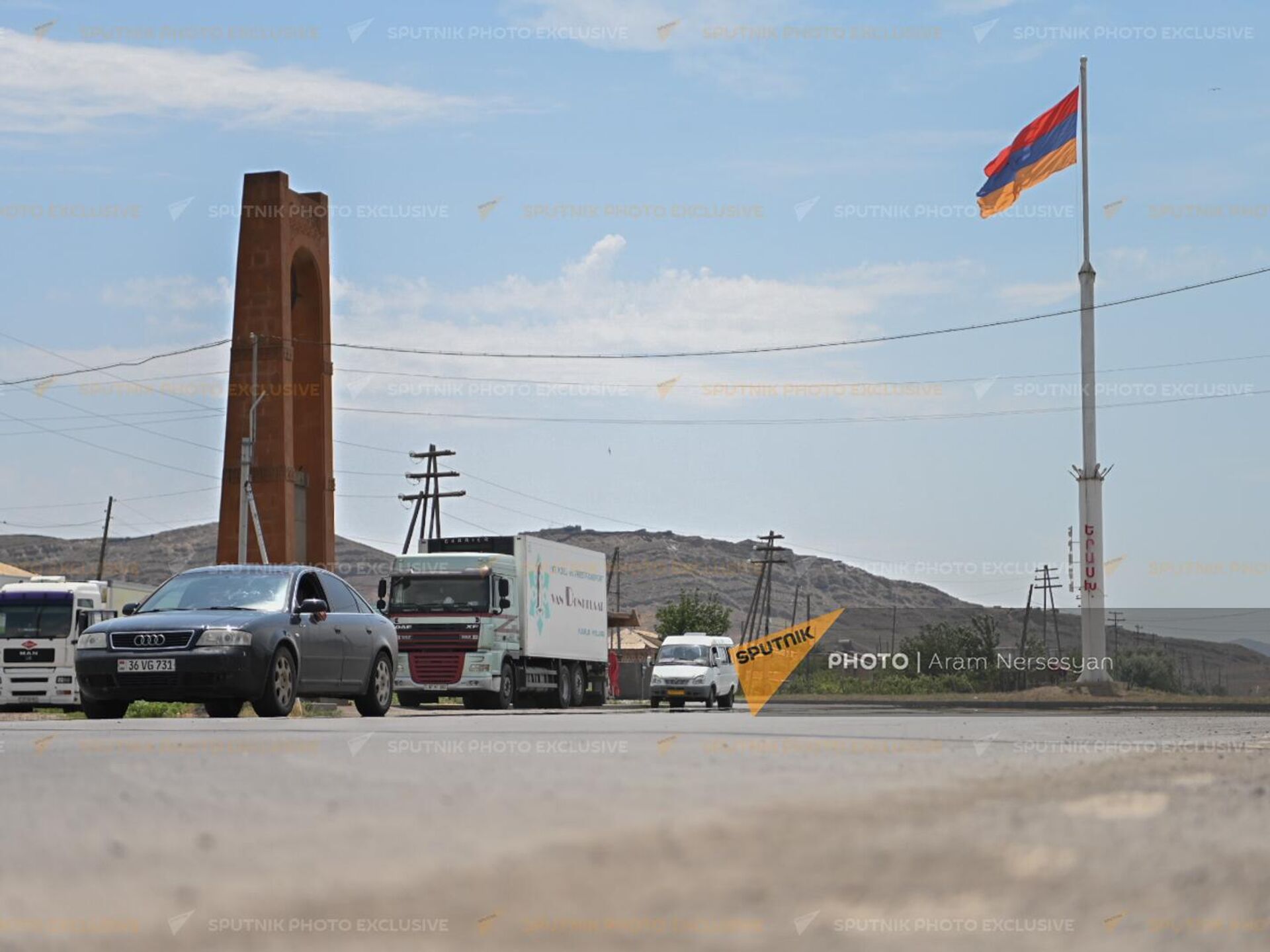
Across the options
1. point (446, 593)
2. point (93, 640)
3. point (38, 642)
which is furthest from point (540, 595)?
point (93, 640)

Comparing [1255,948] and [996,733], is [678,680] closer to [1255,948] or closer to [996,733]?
[996,733]

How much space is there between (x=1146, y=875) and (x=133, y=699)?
1433 centimetres

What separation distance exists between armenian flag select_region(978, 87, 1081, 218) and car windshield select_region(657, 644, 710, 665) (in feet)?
42.6

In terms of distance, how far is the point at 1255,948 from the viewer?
2.83 m

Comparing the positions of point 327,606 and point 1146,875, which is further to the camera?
point 327,606

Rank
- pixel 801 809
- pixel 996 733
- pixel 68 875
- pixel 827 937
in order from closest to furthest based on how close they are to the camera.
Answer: pixel 827 937
pixel 68 875
pixel 801 809
pixel 996 733

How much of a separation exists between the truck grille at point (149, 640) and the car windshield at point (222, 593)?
618 millimetres

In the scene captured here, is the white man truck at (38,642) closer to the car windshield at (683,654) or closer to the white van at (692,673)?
the white van at (692,673)

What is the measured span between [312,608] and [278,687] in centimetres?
102

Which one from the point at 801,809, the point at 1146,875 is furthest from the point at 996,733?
the point at 1146,875

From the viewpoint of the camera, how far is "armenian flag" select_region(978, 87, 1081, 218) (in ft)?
131

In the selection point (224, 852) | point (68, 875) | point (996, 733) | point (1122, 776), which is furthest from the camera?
point (996, 733)

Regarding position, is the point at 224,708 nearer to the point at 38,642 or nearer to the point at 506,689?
the point at 506,689

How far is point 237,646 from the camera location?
1562 cm
